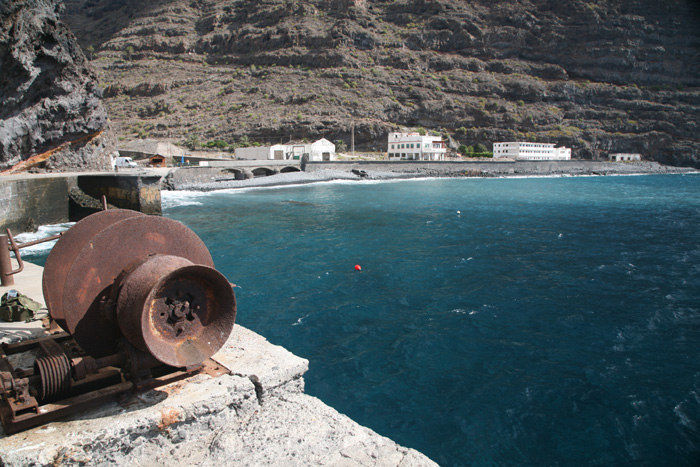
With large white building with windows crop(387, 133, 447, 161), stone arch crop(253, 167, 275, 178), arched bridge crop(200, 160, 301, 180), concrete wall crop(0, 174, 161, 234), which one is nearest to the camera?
concrete wall crop(0, 174, 161, 234)

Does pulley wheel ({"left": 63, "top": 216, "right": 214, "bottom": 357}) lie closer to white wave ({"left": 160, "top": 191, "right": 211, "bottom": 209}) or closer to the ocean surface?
the ocean surface

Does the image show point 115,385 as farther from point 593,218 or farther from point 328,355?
point 593,218

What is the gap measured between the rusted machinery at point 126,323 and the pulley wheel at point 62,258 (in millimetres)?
283

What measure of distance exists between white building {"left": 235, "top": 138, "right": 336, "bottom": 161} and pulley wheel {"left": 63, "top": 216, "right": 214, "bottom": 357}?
229 feet

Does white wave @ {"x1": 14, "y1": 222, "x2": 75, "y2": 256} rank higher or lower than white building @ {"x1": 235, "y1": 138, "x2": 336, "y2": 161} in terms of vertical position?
lower

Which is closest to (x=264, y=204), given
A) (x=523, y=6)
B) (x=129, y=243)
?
(x=129, y=243)

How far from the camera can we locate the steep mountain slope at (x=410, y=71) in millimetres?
97688

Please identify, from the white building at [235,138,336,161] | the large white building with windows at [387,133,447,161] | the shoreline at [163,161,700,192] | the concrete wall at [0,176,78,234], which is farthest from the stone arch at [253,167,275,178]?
the concrete wall at [0,176,78,234]

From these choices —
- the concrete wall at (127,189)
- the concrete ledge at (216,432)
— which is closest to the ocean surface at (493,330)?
the concrete ledge at (216,432)

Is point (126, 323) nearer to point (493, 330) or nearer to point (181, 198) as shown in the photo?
point (493, 330)

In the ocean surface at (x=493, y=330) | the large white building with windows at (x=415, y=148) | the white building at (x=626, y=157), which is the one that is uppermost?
the large white building with windows at (x=415, y=148)

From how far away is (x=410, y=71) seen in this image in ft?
370

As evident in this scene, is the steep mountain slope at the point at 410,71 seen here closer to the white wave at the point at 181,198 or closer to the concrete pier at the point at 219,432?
the white wave at the point at 181,198

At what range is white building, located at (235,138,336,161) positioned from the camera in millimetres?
73812
